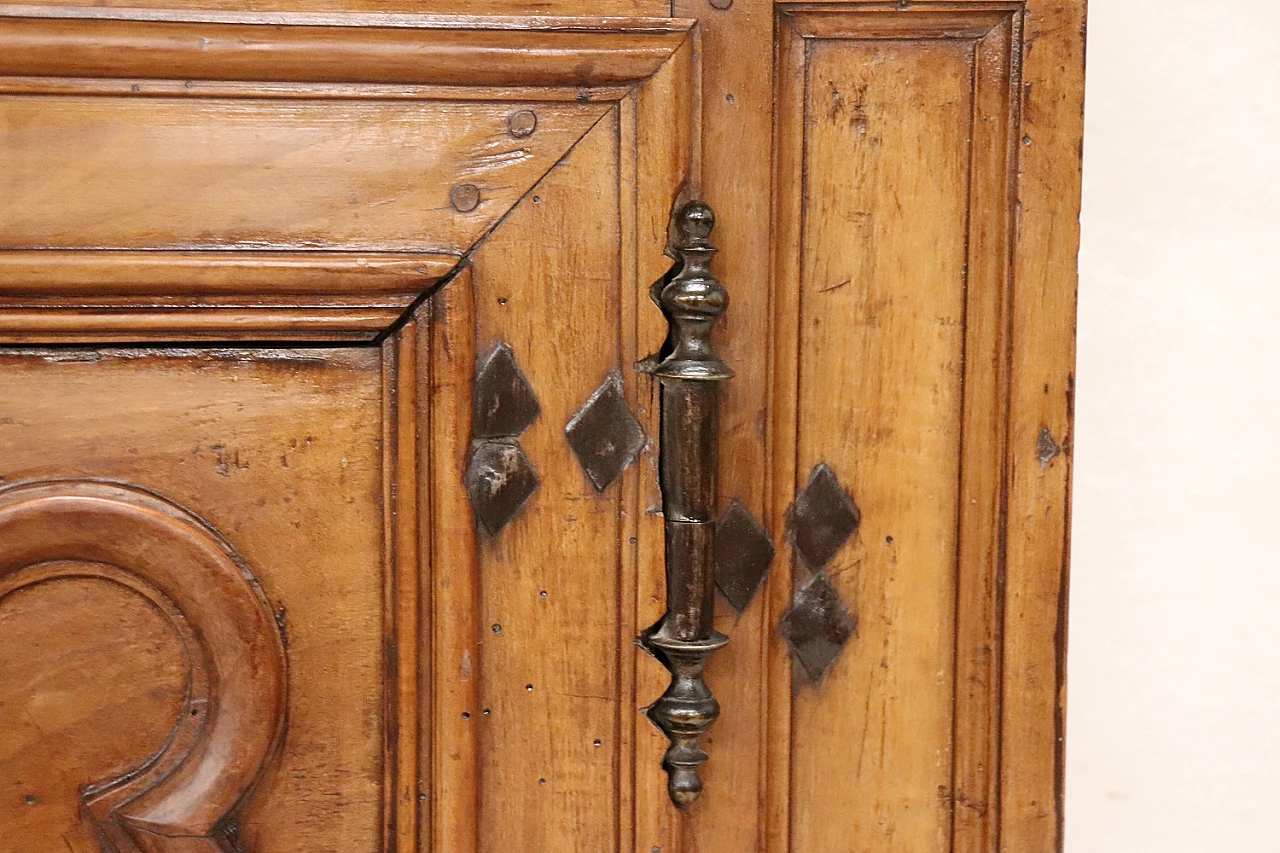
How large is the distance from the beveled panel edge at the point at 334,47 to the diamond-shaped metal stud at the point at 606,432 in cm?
20

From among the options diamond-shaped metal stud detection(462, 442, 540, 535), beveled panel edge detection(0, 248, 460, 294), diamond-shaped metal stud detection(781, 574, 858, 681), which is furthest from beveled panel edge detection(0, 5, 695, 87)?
diamond-shaped metal stud detection(781, 574, 858, 681)

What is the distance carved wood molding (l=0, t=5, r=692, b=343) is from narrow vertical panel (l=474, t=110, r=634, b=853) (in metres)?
0.03

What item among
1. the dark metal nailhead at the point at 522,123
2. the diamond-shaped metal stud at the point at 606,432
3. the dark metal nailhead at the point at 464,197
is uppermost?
the dark metal nailhead at the point at 522,123

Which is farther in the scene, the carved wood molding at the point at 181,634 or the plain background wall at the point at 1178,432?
the plain background wall at the point at 1178,432

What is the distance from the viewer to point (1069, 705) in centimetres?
77

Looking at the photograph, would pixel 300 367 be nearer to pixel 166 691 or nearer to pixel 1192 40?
pixel 166 691

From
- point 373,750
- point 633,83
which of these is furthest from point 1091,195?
point 373,750

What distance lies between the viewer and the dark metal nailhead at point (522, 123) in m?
0.61

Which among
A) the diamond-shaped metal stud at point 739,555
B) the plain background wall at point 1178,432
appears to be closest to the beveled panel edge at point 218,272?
the diamond-shaped metal stud at point 739,555

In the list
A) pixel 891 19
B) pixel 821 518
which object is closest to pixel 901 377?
pixel 821 518

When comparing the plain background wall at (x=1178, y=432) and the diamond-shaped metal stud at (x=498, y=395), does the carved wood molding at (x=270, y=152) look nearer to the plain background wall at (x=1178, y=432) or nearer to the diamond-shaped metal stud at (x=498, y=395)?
the diamond-shaped metal stud at (x=498, y=395)

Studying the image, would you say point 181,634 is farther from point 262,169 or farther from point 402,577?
point 262,169

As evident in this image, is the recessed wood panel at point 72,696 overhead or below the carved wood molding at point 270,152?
below

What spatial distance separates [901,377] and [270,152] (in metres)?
0.42
